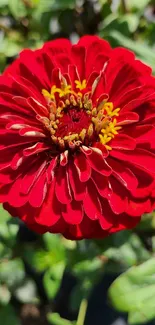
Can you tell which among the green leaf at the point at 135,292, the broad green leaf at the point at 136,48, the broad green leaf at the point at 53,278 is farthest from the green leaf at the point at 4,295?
the broad green leaf at the point at 136,48

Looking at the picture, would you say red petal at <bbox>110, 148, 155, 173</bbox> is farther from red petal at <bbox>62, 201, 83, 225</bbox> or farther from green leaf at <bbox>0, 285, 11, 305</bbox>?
green leaf at <bbox>0, 285, 11, 305</bbox>

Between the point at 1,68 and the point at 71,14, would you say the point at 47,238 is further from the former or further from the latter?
the point at 71,14

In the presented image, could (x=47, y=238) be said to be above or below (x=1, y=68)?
below

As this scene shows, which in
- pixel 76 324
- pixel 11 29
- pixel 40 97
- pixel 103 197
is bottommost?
pixel 76 324

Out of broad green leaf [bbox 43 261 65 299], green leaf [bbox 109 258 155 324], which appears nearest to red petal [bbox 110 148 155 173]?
green leaf [bbox 109 258 155 324]

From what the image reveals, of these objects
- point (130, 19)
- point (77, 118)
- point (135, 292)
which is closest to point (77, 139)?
point (77, 118)

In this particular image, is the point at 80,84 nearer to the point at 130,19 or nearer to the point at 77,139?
the point at 77,139

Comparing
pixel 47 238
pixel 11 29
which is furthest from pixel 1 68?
pixel 47 238
